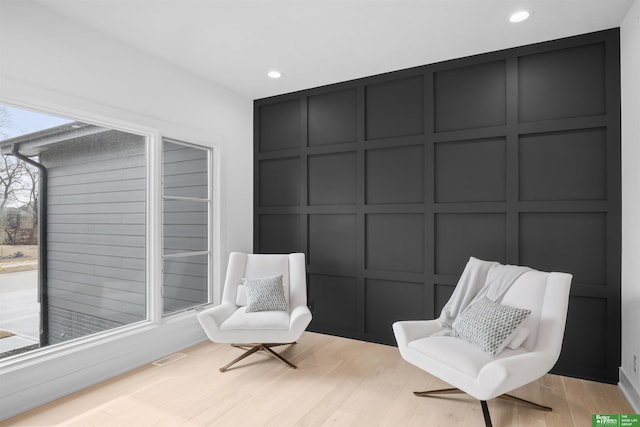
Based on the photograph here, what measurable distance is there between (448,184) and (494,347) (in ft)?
5.18

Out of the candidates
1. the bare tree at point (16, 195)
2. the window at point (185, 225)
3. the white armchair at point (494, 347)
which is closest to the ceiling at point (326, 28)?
the window at point (185, 225)

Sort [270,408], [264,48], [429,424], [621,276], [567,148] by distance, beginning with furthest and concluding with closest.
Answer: [264,48] < [567,148] < [621,276] < [270,408] < [429,424]

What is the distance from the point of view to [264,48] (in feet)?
10.3

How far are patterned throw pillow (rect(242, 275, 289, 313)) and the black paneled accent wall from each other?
77 centimetres

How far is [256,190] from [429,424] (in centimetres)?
309

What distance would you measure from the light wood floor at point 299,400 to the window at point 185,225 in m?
0.77

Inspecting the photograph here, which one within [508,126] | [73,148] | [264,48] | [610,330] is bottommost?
[610,330]

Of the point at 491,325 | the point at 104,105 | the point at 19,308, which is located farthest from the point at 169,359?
the point at 491,325

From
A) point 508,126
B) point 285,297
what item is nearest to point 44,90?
point 285,297

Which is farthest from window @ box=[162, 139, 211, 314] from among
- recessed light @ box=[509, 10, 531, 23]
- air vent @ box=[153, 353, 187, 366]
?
recessed light @ box=[509, 10, 531, 23]

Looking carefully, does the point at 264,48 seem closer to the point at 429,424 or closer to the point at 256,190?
the point at 256,190

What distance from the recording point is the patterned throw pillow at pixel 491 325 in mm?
2268
